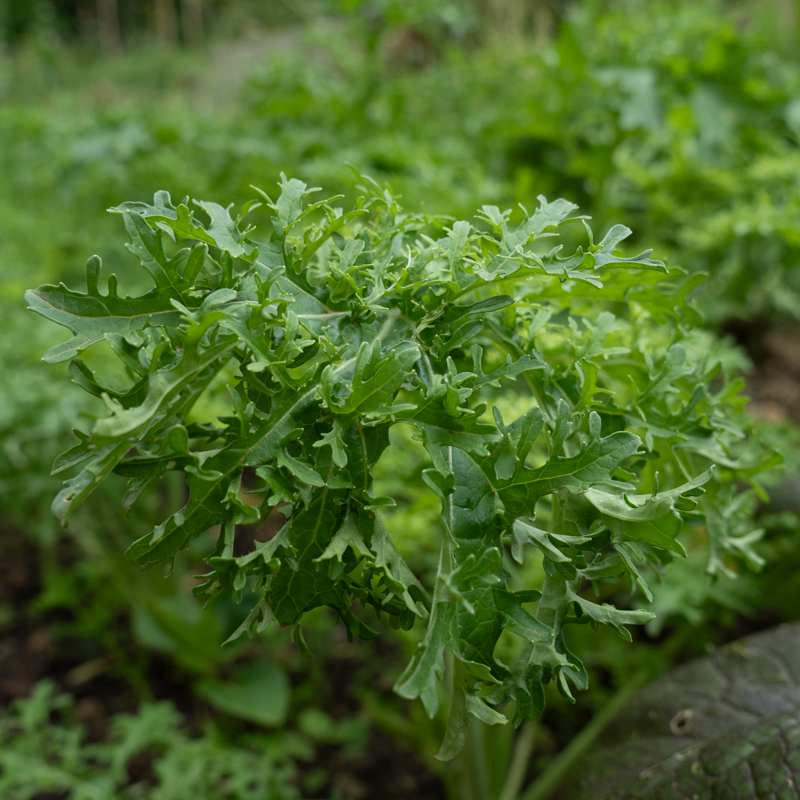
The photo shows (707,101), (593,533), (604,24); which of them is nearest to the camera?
(593,533)

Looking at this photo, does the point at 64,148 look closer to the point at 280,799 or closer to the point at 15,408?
the point at 15,408

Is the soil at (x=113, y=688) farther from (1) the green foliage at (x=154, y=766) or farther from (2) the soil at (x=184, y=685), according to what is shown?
(1) the green foliage at (x=154, y=766)

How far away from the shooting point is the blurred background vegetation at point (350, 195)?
1.44 metres

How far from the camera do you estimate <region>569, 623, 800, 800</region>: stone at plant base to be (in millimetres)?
856

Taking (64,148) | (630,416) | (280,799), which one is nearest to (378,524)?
(630,416)

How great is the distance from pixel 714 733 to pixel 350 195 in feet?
5.13

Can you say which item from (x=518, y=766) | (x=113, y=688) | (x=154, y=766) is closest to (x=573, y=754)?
(x=518, y=766)

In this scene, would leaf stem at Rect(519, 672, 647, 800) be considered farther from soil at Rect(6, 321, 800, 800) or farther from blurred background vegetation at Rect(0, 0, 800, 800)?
soil at Rect(6, 321, 800, 800)

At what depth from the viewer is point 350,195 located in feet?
6.55

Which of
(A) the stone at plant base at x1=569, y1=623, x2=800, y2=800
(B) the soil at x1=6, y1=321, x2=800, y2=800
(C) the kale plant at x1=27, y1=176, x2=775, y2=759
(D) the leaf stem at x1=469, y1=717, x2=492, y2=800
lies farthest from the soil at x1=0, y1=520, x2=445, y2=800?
(C) the kale plant at x1=27, y1=176, x2=775, y2=759

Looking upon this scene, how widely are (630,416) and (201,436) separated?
1.46 ft

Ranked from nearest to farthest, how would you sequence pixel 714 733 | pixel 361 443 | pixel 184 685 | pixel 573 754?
pixel 361 443 → pixel 714 733 → pixel 573 754 → pixel 184 685

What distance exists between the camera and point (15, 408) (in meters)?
1.57

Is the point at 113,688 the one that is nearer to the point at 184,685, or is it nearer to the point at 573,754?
the point at 184,685
